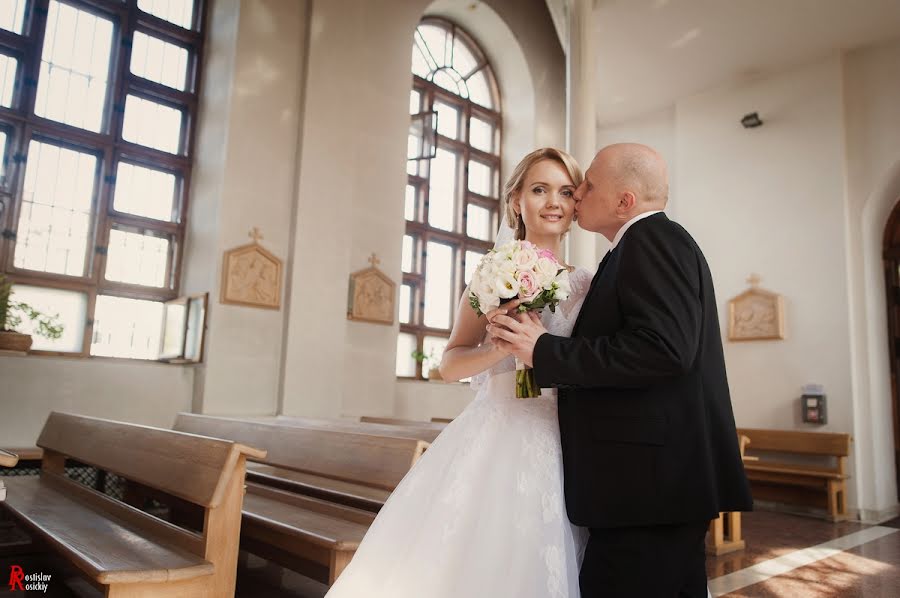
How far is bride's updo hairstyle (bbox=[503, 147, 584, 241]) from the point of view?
1896 millimetres

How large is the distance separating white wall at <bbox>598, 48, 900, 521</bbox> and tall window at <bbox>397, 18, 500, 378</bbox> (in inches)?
119

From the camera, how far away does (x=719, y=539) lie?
17.0ft

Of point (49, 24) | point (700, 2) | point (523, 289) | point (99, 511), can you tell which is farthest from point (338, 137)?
point (523, 289)

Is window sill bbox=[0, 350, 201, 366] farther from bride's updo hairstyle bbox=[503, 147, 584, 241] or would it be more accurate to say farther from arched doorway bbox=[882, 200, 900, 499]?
arched doorway bbox=[882, 200, 900, 499]

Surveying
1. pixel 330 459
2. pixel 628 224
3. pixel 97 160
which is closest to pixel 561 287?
pixel 628 224

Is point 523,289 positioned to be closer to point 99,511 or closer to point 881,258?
point 99,511

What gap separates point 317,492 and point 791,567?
3.44 m

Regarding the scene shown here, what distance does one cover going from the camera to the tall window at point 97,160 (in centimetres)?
582

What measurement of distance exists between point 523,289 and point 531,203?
0.50m

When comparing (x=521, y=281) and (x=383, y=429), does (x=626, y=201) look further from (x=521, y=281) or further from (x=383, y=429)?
(x=383, y=429)

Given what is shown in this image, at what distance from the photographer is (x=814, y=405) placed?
7.69 metres

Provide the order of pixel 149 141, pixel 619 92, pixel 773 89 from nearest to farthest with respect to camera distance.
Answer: pixel 149 141 < pixel 773 89 < pixel 619 92

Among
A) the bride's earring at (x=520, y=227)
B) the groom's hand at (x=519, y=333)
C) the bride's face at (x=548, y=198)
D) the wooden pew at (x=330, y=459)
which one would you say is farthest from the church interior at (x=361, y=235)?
the groom's hand at (x=519, y=333)

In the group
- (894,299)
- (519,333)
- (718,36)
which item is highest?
(718,36)
